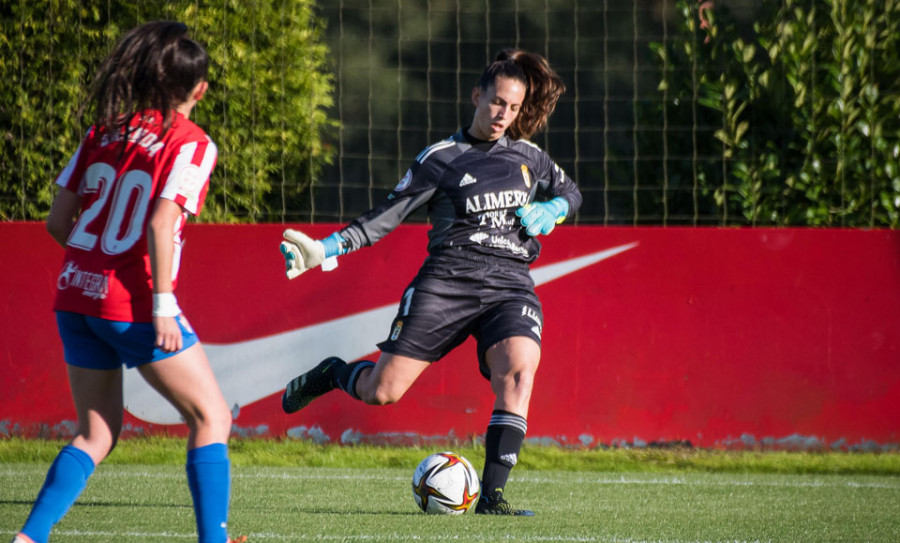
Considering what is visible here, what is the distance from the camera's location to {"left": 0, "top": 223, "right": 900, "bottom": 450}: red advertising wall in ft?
23.1

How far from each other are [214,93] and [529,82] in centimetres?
318

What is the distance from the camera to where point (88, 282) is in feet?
10.7

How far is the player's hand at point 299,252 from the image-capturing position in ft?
15.1

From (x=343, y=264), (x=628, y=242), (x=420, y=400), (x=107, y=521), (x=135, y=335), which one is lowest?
(x=107, y=521)

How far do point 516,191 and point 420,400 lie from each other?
2.46 m

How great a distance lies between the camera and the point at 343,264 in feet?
23.5

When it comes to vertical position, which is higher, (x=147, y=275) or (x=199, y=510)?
(x=147, y=275)

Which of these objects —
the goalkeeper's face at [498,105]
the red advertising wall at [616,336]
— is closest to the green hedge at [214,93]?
the red advertising wall at [616,336]

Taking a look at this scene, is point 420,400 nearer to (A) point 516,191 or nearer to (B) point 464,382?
(B) point 464,382

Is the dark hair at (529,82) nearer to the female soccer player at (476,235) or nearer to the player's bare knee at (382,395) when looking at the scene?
the female soccer player at (476,235)

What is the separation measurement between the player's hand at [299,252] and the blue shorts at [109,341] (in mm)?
1280

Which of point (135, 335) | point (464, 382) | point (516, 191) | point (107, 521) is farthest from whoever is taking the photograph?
point (464, 382)

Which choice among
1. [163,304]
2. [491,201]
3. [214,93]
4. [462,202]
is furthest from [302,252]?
[214,93]

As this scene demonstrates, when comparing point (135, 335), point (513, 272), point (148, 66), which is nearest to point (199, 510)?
point (135, 335)
